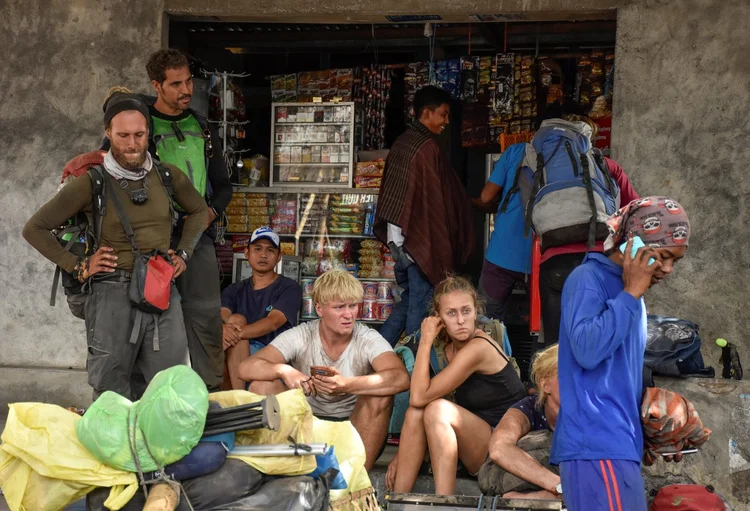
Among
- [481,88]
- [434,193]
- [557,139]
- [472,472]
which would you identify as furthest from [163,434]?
[481,88]

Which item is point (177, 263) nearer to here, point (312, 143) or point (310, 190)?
point (310, 190)

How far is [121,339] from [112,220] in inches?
22.2

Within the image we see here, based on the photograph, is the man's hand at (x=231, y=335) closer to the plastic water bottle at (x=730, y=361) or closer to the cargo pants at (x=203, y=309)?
the cargo pants at (x=203, y=309)

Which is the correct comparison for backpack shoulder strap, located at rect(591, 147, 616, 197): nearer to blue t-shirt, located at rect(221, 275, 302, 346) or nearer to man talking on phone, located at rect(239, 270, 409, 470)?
man talking on phone, located at rect(239, 270, 409, 470)

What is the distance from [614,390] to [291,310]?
3.72 meters

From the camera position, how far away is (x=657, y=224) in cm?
333

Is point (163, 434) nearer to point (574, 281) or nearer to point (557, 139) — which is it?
point (574, 281)

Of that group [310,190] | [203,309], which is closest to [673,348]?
[203,309]

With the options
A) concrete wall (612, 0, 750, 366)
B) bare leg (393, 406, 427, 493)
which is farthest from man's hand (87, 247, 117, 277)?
concrete wall (612, 0, 750, 366)

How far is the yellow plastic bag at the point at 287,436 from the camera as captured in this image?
3.36 m

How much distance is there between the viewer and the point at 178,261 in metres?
5.16

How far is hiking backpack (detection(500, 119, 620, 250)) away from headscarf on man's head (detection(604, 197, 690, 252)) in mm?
2114

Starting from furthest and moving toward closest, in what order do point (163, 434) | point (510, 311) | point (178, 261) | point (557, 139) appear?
point (510, 311) → point (557, 139) → point (178, 261) → point (163, 434)

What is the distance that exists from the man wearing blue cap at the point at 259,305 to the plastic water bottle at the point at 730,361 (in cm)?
267
